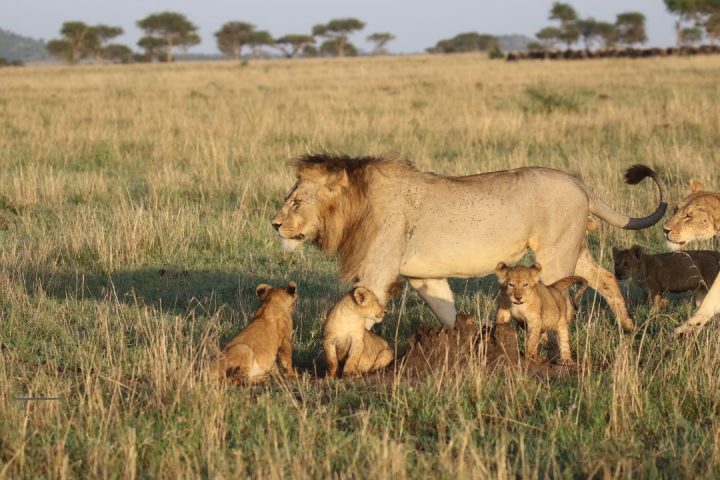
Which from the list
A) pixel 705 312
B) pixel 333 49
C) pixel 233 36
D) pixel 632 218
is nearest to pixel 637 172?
pixel 632 218

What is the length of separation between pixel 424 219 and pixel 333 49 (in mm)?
98932

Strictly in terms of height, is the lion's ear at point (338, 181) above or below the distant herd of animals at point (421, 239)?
above

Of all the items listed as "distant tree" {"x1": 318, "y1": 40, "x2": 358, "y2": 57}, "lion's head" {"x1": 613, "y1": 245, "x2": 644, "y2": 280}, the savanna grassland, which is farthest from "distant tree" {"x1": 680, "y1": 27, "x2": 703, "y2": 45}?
"lion's head" {"x1": 613, "y1": 245, "x2": 644, "y2": 280}

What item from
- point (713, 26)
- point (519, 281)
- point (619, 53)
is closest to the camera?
point (519, 281)

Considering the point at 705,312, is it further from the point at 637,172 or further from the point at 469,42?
the point at 469,42

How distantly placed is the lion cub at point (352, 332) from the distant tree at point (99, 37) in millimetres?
85228

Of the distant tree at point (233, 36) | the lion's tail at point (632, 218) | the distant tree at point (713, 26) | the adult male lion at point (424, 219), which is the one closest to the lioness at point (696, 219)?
the lion's tail at point (632, 218)

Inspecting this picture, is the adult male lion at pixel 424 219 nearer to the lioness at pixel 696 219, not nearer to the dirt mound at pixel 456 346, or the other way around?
the dirt mound at pixel 456 346

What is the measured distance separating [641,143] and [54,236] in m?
9.72

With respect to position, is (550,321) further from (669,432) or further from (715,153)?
(715,153)

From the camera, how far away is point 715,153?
13.7 meters

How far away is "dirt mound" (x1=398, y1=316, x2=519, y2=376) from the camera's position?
5691mm

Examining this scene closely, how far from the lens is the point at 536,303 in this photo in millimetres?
5734

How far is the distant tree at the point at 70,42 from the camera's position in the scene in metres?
82.9
